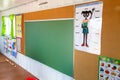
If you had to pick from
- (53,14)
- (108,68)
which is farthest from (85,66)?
(53,14)

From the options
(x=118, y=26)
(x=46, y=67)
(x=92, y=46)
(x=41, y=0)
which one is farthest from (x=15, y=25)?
(x=118, y=26)

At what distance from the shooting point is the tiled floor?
4262mm

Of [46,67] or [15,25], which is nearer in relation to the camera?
[46,67]

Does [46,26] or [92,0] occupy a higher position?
[92,0]

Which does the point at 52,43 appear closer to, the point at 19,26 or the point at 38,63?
the point at 38,63

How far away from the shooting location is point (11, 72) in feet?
15.4

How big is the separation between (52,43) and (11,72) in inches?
83.8

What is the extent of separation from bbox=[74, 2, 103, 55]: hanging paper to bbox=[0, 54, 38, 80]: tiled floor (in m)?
2.39

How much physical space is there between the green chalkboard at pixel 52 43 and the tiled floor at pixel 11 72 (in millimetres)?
630

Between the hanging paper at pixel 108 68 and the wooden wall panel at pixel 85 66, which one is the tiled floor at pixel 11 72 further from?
the hanging paper at pixel 108 68

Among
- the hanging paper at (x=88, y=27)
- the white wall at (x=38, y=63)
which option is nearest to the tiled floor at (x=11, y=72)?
the white wall at (x=38, y=63)

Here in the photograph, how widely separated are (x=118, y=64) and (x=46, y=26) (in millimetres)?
2035

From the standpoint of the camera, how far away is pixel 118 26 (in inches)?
75.8

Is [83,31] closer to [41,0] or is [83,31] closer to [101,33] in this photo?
[101,33]
